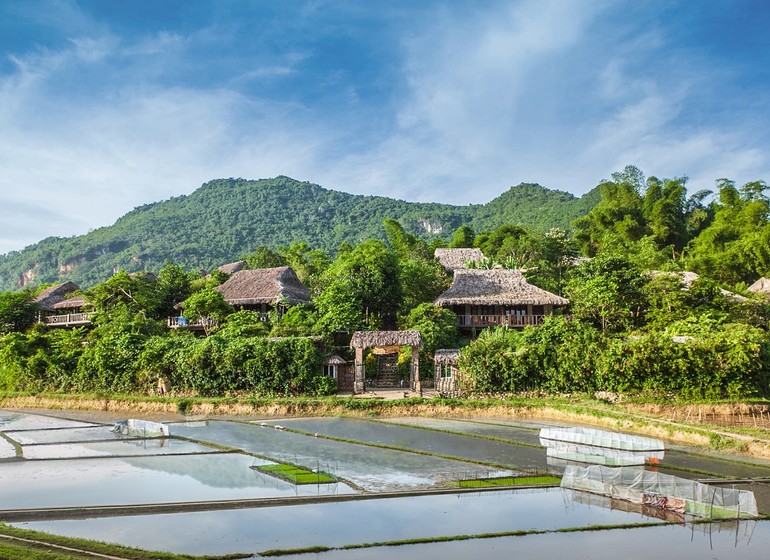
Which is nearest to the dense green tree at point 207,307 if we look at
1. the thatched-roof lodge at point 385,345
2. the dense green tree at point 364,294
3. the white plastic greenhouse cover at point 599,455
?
the dense green tree at point 364,294

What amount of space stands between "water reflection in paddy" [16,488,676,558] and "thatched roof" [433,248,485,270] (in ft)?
99.2

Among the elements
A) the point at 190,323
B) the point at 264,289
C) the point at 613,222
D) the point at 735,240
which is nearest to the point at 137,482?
the point at 190,323

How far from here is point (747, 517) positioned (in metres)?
11.4

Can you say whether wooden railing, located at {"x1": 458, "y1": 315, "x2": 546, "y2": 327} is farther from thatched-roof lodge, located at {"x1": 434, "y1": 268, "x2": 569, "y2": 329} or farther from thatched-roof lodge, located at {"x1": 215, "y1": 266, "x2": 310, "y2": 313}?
thatched-roof lodge, located at {"x1": 215, "y1": 266, "x2": 310, "y2": 313}

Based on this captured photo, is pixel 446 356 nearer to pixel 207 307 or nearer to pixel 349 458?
pixel 349 458

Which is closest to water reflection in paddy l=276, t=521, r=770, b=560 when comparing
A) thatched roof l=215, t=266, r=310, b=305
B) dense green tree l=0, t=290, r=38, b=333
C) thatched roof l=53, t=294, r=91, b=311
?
thatched roof l=215, t=266, r=310, b=305

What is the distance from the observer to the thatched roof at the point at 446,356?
1047 inches

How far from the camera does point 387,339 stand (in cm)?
2683

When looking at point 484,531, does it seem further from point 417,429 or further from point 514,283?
point 514,283

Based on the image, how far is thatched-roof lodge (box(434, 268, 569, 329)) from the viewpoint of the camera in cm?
3256

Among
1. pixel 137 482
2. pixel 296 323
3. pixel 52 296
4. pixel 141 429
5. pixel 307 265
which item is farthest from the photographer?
pixel 307 265

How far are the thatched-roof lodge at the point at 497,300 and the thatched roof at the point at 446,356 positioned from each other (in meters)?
5.54

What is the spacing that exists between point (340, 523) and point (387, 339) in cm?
1559

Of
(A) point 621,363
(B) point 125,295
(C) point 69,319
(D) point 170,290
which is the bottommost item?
(A) point 621,363
